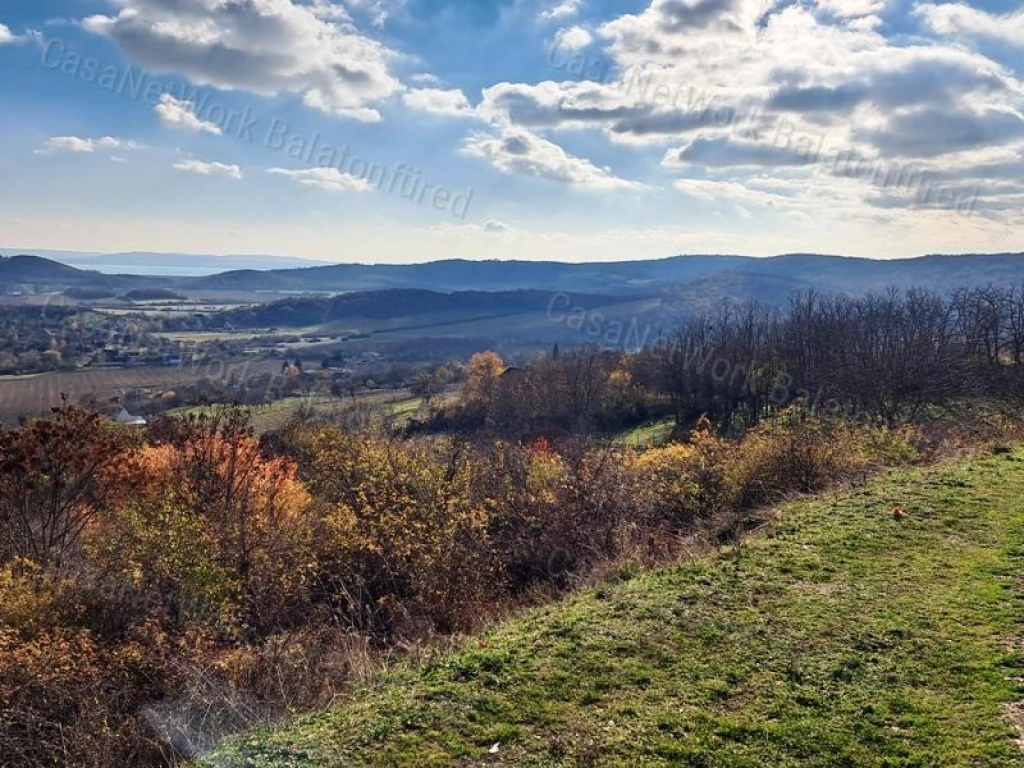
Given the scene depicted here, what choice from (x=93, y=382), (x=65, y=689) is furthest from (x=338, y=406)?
(x=65, y=689)

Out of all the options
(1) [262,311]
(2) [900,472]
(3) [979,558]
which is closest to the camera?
(3) [979,558]

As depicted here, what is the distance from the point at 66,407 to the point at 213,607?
908 centimetres

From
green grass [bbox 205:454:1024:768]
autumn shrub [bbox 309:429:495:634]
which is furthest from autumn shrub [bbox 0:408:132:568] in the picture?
green grass [bbox 205:454:1024:768]

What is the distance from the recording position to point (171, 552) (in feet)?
47.6

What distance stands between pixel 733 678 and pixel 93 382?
298ft

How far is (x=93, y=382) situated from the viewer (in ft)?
269

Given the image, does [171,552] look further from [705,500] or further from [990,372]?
[990,372]

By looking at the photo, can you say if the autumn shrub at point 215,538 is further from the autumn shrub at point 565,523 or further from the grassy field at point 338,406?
the grassy field at point 338,406

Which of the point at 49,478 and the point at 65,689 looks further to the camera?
the point at 49,478

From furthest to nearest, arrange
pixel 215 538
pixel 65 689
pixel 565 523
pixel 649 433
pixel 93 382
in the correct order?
pixel 93 382 → pixel 649 433 → pixel 565 523 → pixel 215 538 → pixel 65 689

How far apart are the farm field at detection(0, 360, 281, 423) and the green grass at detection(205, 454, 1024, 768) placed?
54194 millimetres

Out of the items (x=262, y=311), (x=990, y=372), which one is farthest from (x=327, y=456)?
(x=262, y=311)

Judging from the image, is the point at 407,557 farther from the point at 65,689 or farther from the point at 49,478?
the point at 49,478

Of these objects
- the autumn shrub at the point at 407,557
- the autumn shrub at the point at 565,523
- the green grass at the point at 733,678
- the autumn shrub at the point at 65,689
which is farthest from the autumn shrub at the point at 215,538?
the green grass at the point at 733,678
